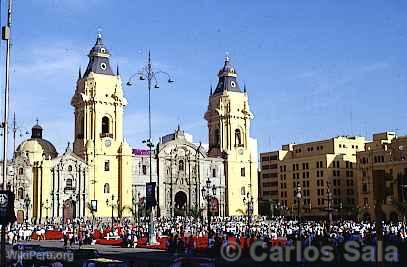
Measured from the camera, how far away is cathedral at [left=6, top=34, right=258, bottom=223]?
3401 inches

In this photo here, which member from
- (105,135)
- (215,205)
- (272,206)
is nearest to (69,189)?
(105,135)

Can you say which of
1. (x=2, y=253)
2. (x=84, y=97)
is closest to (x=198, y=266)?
(x=2, y=253)

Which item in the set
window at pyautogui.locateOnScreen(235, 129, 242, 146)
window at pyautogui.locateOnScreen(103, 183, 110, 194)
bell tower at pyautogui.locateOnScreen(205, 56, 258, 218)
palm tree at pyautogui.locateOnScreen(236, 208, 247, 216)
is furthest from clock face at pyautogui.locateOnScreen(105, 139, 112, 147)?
palm tree at pyautogui.locateOnScreen(236, 208, 247, 216)

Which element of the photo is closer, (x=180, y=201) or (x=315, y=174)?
(x=180, y=201)

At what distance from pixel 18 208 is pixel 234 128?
125 ft

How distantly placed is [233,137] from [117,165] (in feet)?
72.5

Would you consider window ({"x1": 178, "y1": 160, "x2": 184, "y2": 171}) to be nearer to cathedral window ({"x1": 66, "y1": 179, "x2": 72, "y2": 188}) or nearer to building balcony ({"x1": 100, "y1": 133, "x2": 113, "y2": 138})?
building balcony ({"x1": 100, "y1": 133, "x2": 113, "y2": 138})

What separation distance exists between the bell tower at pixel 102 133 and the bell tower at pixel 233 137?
18136 millimetres

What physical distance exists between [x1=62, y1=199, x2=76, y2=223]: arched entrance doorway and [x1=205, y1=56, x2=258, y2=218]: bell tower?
26.4 m

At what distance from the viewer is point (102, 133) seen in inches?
3679

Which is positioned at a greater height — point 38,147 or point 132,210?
point 38,147

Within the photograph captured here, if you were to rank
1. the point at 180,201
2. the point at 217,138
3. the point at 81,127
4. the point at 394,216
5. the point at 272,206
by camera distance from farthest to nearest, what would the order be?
the point at 272,206 < the point at 217,138 < the point at 180,201 < the point at 394,216 < the point at 81,127

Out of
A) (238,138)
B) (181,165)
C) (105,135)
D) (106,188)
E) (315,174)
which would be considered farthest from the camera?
(315,174)

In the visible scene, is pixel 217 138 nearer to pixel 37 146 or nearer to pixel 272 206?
pixel 272 206
